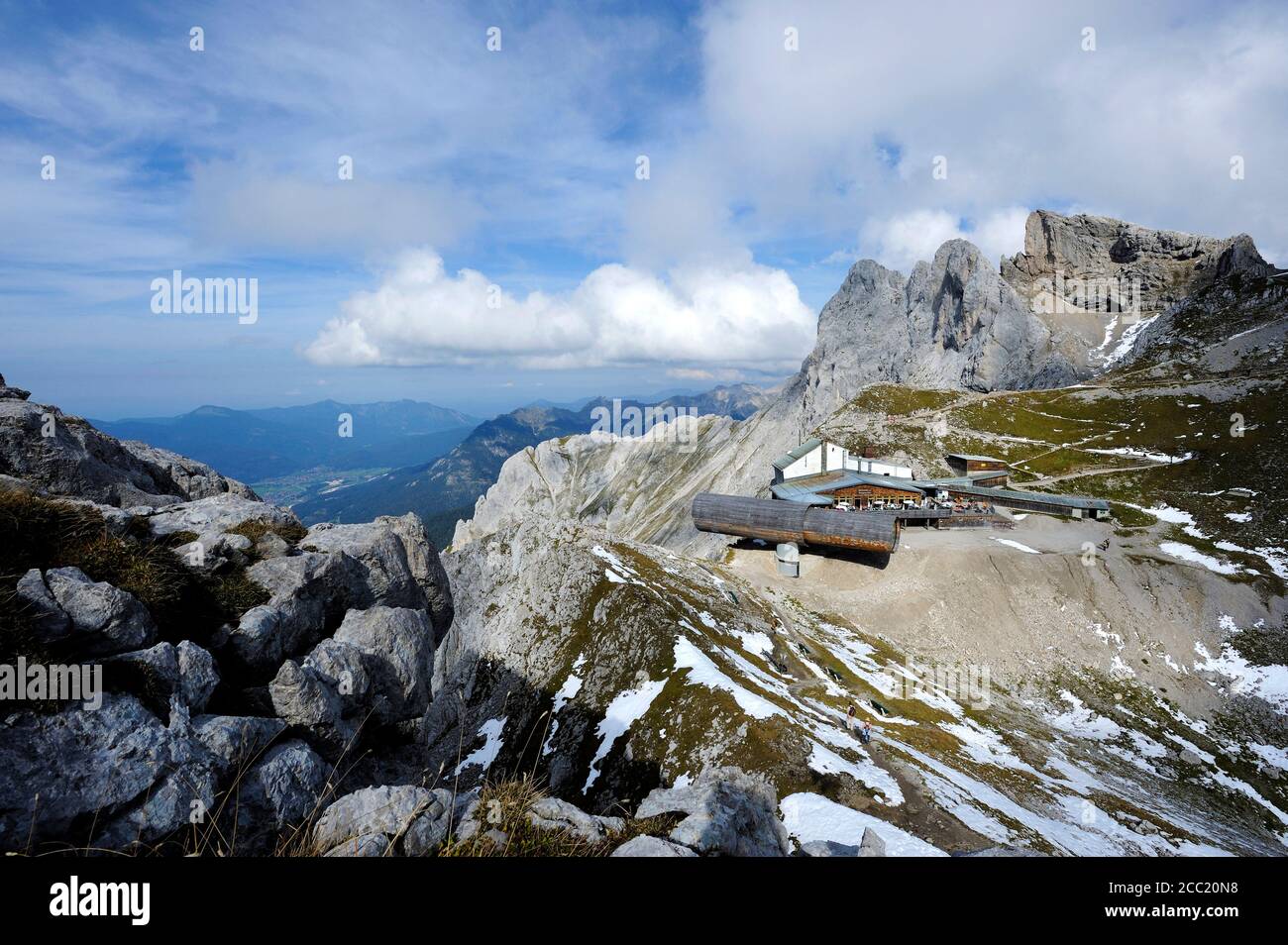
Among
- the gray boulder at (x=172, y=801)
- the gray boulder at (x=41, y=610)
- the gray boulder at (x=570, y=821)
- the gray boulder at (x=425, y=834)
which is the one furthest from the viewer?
the gray boulder at (x=41, y=610)

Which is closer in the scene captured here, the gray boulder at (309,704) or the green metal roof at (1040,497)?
the gray boulder at (309,704)

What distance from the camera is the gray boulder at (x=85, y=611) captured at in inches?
375

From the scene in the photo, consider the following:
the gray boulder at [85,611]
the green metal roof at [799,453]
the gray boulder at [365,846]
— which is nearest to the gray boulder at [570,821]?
the gray boulder at [365,846]

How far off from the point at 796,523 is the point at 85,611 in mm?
63606

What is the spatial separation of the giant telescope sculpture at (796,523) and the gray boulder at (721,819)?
53015 millimetres

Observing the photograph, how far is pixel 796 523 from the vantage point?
66500mm

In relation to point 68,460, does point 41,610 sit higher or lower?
lower

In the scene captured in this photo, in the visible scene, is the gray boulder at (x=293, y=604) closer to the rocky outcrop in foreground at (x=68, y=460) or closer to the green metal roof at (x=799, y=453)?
the rocky outcrop in foreground at (x=68, y=460)

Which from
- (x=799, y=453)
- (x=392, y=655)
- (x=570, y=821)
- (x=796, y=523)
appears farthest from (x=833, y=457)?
(x=570, y=821)

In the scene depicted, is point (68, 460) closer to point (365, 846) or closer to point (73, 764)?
point (73, 764)

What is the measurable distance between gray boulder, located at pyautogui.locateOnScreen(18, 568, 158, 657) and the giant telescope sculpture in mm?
62223
